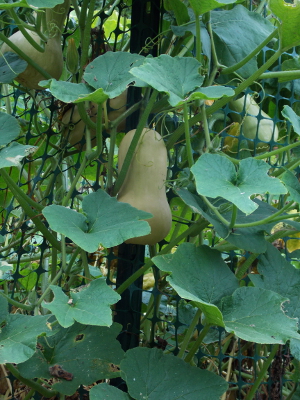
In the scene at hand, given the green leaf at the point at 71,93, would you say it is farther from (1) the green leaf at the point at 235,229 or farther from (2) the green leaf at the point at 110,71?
(1) the green leaf at the point at 235,229

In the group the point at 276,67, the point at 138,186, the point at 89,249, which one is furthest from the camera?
the point at 276,67

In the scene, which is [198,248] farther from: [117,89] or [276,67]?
[276,67]

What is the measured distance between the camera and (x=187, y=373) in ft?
2.30

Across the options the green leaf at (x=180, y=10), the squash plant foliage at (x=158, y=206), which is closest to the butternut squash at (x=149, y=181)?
the squash plant foliage at (x=158, y=206)

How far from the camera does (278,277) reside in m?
0.79

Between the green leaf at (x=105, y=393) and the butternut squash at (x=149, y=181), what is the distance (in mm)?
238

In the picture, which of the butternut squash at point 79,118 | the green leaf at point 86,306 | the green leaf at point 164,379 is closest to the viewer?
the green leaf at point 86,306

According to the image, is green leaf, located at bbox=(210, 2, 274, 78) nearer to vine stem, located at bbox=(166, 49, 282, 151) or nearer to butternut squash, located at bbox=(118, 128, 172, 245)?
vine stem, located at bbox=(166, 49, 282, 151)

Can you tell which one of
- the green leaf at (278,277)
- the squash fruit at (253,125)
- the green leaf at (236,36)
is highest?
the green leaf at (236,36)

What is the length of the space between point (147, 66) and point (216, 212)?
0.24 m

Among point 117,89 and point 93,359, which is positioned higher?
point 117,89

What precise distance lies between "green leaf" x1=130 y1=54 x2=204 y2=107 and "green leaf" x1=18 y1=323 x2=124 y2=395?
38 centimetres

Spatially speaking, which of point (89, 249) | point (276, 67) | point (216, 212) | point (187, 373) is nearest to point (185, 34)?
point (276, 67)

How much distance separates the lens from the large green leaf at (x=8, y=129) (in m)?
0.76
